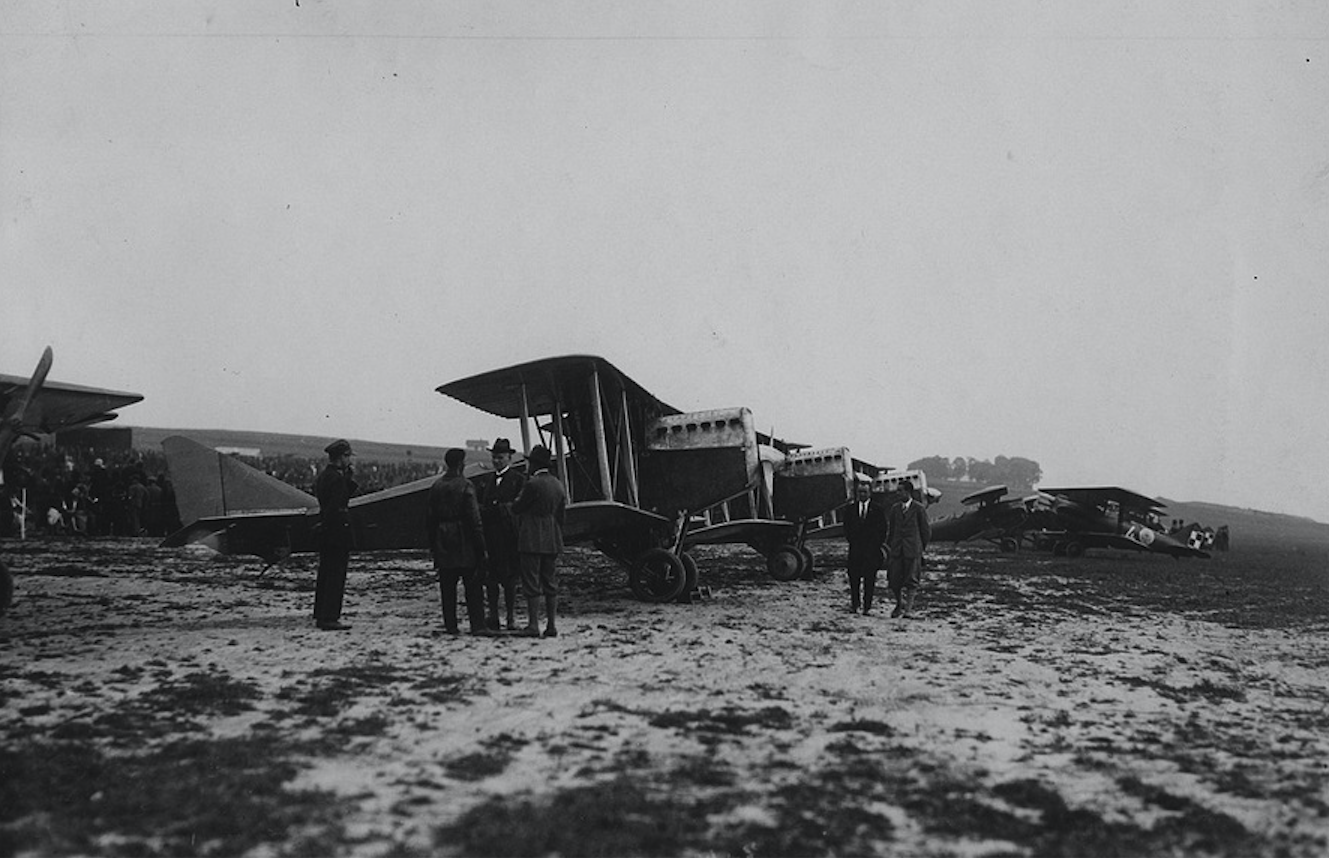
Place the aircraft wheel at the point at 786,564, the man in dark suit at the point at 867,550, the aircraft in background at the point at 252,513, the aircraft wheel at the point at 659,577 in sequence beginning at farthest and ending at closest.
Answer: the aircraft wheel at the point at 786,564 → the aircraft wheel at the point at 659,577 → the man in dark suit at the point at 867,550 → the aircraft in background at the point at 252,513

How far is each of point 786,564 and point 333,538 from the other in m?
9.75

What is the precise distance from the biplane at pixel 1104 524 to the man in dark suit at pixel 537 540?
77.3 ft

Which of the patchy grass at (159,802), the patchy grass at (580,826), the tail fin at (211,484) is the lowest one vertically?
the patchy grass at (580,826)

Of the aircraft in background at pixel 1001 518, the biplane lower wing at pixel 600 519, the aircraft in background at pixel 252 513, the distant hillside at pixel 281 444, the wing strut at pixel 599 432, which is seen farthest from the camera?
the distant hillside at pixel 281 444

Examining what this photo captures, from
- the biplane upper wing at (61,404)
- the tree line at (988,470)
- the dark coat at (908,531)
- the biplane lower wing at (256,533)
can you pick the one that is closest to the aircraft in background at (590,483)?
the biplane lower wing at (256,533)

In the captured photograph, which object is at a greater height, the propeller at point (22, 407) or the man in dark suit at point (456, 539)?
the propeller at point (22, 407)

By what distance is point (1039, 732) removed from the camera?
208 inches

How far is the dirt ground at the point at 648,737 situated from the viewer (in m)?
3.50

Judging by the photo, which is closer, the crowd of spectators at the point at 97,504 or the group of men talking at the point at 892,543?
the group of men talking at the point at 892,543

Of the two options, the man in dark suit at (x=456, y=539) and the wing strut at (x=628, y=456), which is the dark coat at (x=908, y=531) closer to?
the wing strut at (x=628, y=456)

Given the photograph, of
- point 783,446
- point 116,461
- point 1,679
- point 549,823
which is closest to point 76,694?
point 1,679

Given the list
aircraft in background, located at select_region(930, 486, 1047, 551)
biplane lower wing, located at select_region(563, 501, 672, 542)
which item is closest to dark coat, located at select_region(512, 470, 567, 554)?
biplane lower wing, located at select_region(563, 501, 672, 542)

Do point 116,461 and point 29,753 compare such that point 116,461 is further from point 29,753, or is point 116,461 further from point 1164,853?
point 1164,853

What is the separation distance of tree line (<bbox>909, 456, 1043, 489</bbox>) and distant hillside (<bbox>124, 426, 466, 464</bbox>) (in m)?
79.3
